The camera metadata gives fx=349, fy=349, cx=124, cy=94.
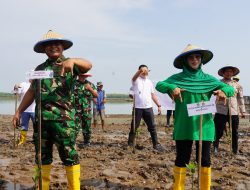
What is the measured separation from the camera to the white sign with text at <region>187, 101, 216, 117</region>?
12.0ft

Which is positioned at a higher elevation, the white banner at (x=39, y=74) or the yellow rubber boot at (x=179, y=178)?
the white banner at (x=39, y=74)

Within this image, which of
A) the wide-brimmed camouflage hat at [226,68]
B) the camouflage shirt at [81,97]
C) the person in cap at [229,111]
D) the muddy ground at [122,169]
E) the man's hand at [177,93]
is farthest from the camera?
the camouflage shirt at [81,97]

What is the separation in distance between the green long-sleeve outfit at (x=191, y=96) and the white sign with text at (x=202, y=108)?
0.31 m

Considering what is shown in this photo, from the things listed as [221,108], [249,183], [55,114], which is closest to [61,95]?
[55,114]

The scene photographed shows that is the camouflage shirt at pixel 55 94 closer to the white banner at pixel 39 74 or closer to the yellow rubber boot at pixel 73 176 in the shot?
the white banner at pixel 39 74

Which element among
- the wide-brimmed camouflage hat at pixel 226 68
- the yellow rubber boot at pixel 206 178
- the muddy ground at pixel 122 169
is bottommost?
the muddy ground at pixel 122 169

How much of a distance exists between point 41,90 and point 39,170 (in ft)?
2.74

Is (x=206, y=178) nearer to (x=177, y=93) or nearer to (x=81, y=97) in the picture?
(x=177, y=93)

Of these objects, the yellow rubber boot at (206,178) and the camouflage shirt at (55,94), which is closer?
the camouflage shirt at (55,94)

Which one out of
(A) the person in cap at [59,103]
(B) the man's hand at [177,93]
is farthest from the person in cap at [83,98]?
(B) the man's hand at [177,93]

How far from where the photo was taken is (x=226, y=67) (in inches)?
277

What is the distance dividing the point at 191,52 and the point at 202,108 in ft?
2.43

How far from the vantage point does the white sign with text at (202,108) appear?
3672mm

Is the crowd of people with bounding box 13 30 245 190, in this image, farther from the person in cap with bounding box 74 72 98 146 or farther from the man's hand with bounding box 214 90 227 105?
the person in cap with bounding box 74 72 98 146
